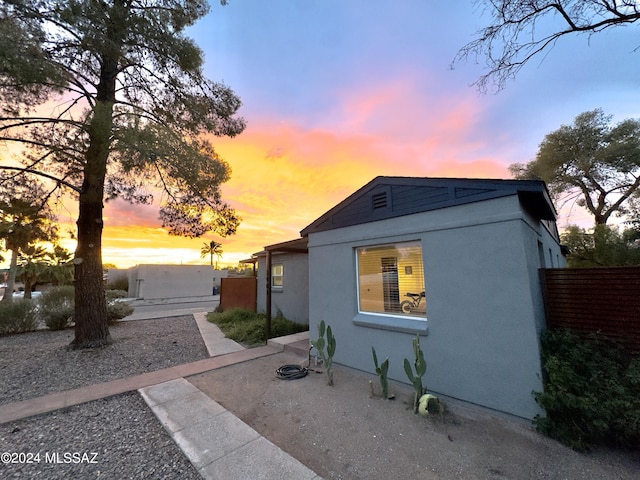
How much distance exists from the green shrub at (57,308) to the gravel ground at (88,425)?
2.51 meters

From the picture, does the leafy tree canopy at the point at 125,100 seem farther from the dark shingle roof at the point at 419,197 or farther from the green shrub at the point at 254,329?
the dark shingle roof at the point at 419,197

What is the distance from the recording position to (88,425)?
10.6ft

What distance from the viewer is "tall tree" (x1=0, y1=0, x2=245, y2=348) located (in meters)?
4.51

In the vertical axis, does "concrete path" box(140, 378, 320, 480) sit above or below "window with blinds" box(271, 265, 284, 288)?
below

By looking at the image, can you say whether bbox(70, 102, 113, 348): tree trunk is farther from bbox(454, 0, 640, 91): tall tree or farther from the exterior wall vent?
bbox(454, 0, 640, 91): tall tree

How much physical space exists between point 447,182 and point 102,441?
5.65 meters

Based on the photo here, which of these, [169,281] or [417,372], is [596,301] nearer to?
[417,372]

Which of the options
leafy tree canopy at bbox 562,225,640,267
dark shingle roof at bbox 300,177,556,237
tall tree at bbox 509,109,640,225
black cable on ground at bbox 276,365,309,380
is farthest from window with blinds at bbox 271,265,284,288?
tall tree at bbox 509,109,640,225

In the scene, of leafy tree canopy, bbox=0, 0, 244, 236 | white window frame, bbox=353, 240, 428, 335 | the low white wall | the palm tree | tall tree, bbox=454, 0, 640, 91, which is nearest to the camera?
tall tree, bbox=454, 0, 640, 91

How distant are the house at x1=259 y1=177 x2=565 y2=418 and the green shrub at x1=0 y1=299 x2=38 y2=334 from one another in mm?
11038

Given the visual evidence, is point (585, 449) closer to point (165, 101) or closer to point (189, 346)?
point (189, 346)

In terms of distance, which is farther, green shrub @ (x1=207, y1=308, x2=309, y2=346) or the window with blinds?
the window with blinds

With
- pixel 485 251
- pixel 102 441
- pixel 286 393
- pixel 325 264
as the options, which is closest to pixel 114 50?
pixel 325 264

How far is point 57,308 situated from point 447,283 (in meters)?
13.4
